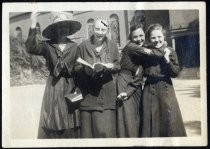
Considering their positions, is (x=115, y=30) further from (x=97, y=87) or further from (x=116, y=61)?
(x=97, y=87)

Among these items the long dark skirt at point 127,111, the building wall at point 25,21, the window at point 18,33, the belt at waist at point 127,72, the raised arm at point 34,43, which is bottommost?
the long dark skirt at point 127,111

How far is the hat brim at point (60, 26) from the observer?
2.28 metres

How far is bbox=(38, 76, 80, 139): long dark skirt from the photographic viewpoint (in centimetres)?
228

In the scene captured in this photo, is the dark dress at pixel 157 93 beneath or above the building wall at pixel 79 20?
beneath

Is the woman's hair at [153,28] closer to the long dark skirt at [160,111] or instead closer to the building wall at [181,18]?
the building wall at [181,18]

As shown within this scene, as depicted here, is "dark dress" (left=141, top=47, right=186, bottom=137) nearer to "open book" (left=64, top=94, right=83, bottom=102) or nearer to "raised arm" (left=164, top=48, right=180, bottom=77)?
"raised arm" (left=164, top=48, right=180, bottom=77)

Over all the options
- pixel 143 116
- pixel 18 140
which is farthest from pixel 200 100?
pixel 18 140

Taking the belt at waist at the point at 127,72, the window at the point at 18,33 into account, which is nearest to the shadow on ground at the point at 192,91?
the belt at waist at the point at 127,72

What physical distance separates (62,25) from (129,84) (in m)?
0.38

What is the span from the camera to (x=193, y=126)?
2.30 metres

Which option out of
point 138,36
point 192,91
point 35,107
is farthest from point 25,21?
point 192,91

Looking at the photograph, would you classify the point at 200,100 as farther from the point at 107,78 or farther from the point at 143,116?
the point at 107,78

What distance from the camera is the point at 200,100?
2.30 m

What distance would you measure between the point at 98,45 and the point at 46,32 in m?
0.23
